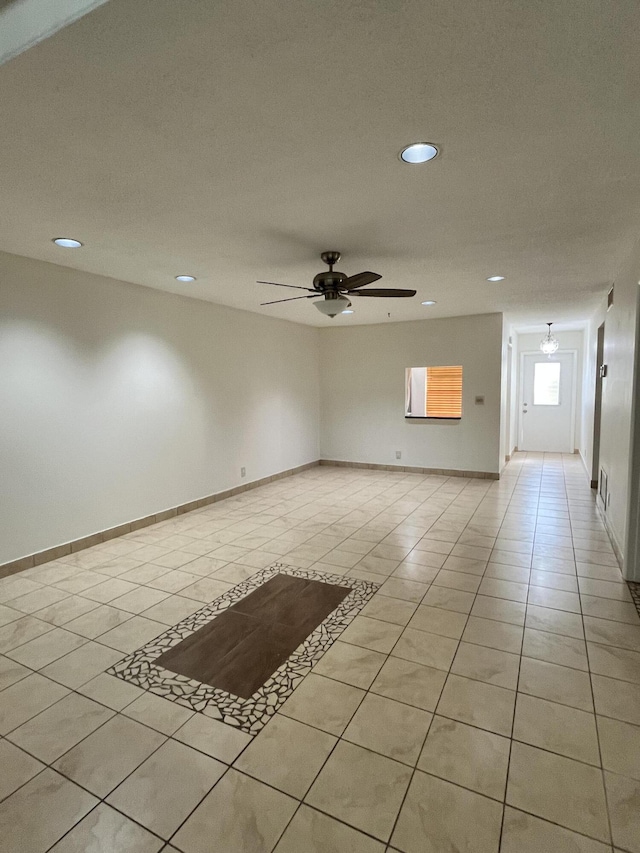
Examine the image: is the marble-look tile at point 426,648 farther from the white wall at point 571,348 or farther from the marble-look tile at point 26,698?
the white wall at point 571,348

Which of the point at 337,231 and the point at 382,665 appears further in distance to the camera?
the point at 337,231

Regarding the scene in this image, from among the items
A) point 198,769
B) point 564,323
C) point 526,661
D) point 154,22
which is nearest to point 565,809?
point 526,661

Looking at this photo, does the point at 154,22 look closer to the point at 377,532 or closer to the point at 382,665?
the point at 382,665

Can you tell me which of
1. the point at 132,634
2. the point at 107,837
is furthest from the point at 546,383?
the point at 107,837

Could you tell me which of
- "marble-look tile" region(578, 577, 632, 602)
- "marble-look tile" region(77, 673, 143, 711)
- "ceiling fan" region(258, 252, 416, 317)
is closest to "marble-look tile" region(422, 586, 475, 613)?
"marble-look tile" region(578, 577, 632, 602)

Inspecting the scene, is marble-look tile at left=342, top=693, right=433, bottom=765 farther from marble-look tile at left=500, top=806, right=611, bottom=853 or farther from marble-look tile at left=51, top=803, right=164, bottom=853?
marble-look tile at left=51, top=803, right=164, bottom=853

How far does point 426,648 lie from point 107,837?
5.35 feet

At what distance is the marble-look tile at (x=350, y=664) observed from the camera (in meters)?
2.27

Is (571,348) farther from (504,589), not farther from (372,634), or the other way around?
(372,634)

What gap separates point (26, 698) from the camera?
215cm

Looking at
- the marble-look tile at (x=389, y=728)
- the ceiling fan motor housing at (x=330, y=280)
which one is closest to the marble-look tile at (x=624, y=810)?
the marble-look tile at (x=389, y=728)

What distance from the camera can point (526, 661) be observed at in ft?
7.80

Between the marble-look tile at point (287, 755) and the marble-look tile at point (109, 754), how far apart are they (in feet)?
1.31

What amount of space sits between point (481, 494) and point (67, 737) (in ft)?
16.8
